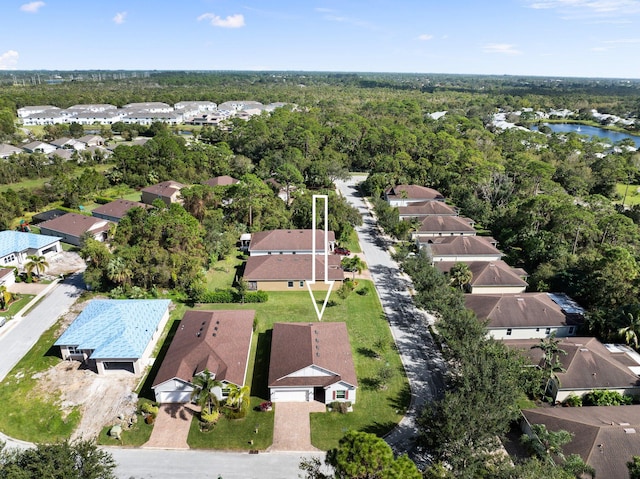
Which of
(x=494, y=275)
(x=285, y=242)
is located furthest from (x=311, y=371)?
(x=494, y=275)

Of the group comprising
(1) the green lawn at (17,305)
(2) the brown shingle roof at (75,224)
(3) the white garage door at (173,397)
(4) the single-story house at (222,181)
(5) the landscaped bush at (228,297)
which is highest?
(4) the single-story house at (222,181)

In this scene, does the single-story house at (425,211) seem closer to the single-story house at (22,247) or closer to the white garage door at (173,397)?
the white garage door at (173,397)

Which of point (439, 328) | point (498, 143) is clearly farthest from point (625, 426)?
point (498, 143)

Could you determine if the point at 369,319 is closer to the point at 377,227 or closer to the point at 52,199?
the point at 377,227

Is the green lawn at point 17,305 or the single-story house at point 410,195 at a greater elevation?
the single-story house at point 410,195

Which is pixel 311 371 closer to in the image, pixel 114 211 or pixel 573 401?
pixel 573 401

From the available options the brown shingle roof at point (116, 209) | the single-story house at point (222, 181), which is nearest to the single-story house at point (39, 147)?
the brown shingle roof at point (116, 209)
